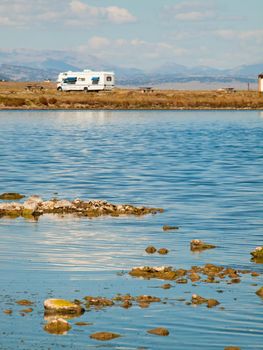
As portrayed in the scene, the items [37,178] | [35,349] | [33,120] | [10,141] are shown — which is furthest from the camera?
[33,120]

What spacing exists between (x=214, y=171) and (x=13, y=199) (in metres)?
21.3

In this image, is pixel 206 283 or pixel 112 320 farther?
pixel 206 283

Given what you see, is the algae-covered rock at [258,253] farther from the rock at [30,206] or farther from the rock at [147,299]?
the rock at [30,206]

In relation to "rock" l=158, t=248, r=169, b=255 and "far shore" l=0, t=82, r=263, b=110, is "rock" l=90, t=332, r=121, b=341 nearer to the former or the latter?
"rock" l=158, t=248, r=169, b=255

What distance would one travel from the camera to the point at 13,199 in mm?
41969

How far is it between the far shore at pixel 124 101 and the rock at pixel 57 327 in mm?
145640

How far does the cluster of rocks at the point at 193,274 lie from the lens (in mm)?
23656

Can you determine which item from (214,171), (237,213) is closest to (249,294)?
(237,213)

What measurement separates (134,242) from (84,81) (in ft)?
530

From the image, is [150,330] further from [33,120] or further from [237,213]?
[33,120]

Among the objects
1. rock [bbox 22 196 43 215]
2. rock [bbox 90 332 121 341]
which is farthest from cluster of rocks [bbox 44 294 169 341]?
rock [bbox 22 196 43 215]

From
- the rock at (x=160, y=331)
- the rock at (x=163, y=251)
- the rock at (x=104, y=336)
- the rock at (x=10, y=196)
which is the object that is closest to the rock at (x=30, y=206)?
the rock at (x=10, y=196)

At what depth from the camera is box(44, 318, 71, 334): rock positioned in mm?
18797

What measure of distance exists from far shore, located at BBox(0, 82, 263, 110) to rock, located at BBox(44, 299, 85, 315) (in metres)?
144
